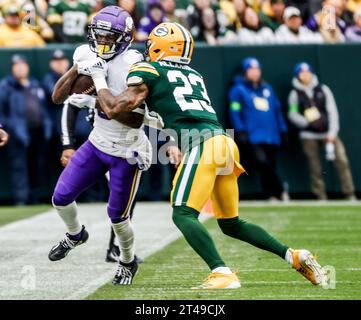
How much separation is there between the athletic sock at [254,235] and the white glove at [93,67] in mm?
1252

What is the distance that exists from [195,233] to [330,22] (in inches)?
353

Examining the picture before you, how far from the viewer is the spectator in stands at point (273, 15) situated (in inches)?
604

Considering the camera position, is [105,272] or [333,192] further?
[333,192]

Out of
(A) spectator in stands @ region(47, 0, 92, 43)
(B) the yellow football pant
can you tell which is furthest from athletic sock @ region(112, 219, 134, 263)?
(A) spectator in stands @ region(47, 0, 92, 43)

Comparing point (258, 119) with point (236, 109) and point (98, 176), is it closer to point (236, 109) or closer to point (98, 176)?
point (236, 109)

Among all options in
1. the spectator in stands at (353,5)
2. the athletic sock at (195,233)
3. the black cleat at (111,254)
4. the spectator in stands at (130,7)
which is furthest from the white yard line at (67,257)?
the spectator in stands at (353,5)

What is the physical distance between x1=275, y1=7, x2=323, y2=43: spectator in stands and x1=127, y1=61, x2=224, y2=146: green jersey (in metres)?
8.46

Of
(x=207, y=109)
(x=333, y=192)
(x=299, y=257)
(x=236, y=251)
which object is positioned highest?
(x=207, y=109)

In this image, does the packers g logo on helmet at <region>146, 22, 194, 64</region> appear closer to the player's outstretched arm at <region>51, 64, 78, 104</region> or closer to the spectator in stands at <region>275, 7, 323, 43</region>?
the player's outstretched arm at <region>51, 64, 78, 104</region>

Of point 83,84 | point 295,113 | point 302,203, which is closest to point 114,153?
point 83,84

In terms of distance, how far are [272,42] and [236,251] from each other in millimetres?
6413
